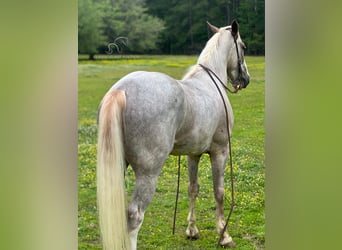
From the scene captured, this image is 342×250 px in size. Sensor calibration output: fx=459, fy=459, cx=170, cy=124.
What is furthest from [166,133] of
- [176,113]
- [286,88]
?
[286,88]

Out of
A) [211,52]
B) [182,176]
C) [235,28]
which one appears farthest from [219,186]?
[235,28]

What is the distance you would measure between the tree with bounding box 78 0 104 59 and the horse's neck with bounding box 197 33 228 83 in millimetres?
607

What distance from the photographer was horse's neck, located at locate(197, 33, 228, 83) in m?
2.58

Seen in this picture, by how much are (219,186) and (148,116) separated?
745 mm

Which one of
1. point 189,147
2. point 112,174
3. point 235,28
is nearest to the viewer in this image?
point 112,174

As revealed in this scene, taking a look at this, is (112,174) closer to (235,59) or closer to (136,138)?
(136,138)

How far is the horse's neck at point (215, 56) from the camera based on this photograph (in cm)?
258

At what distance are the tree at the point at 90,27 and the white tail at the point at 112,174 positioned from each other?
2.30 ft

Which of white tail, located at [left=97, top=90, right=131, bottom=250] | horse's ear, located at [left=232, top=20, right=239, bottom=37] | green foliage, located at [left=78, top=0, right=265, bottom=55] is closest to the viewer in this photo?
white tail, located at [left=97, top=90, right=131, bottom=250]

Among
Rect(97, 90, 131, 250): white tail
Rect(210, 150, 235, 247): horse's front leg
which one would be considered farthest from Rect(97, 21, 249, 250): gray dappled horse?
Rect(210, 150, 235, 247): horse's front leg

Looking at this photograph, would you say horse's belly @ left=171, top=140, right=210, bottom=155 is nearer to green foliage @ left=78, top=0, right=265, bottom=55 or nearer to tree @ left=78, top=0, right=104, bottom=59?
green foliage @ left=78, top=0, right=265, bottom=55

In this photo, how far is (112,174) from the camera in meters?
2.01

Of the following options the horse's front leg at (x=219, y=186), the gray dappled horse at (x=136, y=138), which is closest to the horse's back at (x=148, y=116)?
the gray dappled horse at (x=136, y=138)

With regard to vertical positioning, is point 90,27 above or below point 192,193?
above
